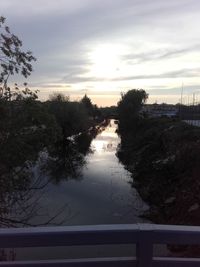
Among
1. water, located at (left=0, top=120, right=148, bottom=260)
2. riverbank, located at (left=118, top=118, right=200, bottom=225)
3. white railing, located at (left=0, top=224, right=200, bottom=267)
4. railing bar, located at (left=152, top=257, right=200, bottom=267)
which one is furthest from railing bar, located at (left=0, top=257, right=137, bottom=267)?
riverbank, located at (left=118, top=118, right=200, bottom=225)

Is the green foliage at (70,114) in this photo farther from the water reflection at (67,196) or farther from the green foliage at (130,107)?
the water reflection at (67,196)

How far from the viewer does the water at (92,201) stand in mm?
19406

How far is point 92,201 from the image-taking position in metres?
23.0

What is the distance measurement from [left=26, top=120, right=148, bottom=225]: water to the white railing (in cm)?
1223

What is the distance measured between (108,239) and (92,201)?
62.7ft

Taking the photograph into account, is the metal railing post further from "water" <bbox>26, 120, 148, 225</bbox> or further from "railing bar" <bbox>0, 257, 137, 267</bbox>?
"water" <bbox>26, 120, 148, 225</bbox>

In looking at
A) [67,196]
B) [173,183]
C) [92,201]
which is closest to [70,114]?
[173,183]

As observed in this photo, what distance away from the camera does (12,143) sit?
33.3ft

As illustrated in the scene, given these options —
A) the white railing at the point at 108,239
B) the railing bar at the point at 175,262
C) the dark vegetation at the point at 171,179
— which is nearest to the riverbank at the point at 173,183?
the dark vegetation at the point at 171,179

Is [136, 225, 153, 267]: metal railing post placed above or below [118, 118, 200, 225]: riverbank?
above

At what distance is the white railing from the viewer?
397cm

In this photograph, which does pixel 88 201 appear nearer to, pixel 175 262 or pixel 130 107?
pixel 175 262

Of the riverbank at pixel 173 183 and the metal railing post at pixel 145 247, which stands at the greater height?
the metal railing post at pixel 145 247

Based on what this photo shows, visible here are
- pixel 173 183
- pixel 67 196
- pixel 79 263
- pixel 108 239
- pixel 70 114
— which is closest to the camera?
pixel 108 239
